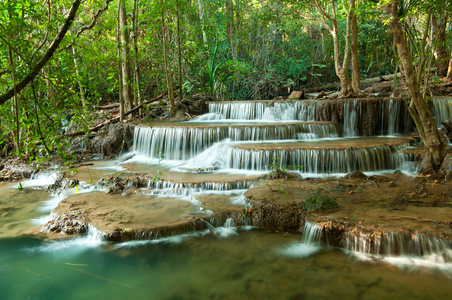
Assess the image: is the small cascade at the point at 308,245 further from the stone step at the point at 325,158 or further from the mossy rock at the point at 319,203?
the stone step at the point at 325,158

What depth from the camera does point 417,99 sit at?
6.62 m

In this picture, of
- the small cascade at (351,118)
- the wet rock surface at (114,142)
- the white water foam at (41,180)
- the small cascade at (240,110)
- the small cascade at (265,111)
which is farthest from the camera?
the small cascade at (240,110)

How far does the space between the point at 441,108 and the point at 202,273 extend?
9626 mm

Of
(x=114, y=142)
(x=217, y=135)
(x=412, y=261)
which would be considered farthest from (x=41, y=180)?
(x=412, y=261)

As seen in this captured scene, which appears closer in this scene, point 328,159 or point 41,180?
point 328,159

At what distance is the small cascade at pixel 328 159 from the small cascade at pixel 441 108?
3687 millimetres

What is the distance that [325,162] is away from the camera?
770cm

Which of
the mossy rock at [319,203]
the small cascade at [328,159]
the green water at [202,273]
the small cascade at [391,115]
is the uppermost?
the small cascade at [391,115]

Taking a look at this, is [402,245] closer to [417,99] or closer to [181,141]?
[417,99]

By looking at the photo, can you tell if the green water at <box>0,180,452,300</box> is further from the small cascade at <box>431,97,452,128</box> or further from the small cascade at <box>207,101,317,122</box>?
the small cascade at <box>431,97,452,128</box>

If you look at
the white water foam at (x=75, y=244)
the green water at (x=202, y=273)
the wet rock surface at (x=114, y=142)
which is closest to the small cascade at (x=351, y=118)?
the green water at (x=202, y=273)

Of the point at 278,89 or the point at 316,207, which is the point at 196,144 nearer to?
the point at 316,207

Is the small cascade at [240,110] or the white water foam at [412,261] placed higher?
the small cascade at [240,110]

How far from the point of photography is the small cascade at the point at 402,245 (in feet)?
13.6
